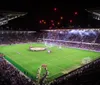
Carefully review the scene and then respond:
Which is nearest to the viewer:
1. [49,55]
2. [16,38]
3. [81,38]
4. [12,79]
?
[12,79]

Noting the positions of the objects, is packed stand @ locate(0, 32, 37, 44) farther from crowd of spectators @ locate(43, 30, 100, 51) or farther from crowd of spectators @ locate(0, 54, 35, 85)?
crowd of spectators @ locate(0, 54, 35, 85)

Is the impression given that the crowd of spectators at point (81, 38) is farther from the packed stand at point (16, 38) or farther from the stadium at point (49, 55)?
the packed stand at point (16, 38)

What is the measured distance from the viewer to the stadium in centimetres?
1684

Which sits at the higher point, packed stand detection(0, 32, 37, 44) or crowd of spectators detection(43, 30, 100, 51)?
crowd of spectators detection(43, 30, 100, 51)

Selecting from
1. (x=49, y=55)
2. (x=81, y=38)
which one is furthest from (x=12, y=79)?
(x=81, y=38)

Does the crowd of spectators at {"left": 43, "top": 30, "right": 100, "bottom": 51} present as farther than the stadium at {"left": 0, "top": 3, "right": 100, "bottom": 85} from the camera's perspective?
Yes

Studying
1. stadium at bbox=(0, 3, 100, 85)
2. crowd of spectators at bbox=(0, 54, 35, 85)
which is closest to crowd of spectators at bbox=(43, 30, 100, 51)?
stadium at bbox=(0, 3, 100, 85)

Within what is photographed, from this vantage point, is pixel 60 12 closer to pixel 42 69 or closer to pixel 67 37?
pixel 42 69

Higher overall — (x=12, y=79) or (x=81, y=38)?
(x=12, y=79)

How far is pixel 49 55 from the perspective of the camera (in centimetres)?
3397

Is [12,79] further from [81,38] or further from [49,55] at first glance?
[81,38]

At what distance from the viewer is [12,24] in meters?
66.6

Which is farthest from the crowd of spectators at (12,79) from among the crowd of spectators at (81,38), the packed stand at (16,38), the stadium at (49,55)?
the packed stand at (16,38)

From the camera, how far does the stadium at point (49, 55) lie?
1684 centimetres
